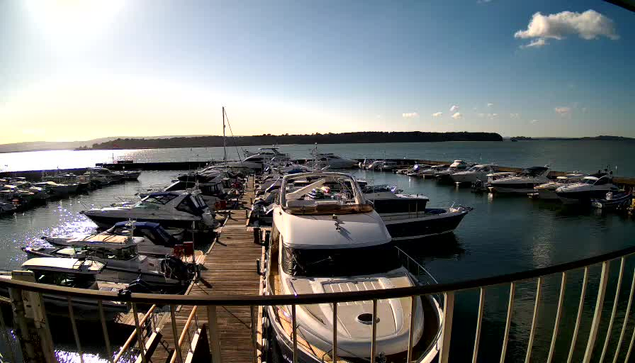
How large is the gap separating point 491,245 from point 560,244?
4.04 meters

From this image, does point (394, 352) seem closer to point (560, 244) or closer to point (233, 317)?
point (233, 317)

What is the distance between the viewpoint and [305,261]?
6.69m

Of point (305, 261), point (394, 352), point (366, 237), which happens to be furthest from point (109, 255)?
point (394, 352)

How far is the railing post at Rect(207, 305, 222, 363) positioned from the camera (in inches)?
81.1

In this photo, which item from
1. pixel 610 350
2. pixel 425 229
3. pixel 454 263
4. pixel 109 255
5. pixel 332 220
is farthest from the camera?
pixel 425 229

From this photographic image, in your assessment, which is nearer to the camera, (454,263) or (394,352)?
(394,352)

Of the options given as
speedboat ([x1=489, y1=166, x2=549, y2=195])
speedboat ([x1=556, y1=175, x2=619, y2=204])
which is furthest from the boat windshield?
speedboat ([x1=489, y1=166, x2=549, y2=195])

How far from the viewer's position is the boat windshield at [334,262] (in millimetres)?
6652

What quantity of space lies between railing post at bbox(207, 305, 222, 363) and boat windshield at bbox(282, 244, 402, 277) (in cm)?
439

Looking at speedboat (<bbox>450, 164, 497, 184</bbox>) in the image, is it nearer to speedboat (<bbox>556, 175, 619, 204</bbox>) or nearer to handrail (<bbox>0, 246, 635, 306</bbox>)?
speedboat (<bbox>556, 175, 619, 204</bbox>)

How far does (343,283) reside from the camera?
6328 millimetres

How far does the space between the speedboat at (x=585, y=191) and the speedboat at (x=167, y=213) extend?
29.3 metres

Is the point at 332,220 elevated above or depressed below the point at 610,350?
above

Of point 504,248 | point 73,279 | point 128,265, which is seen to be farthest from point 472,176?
point 73,279
